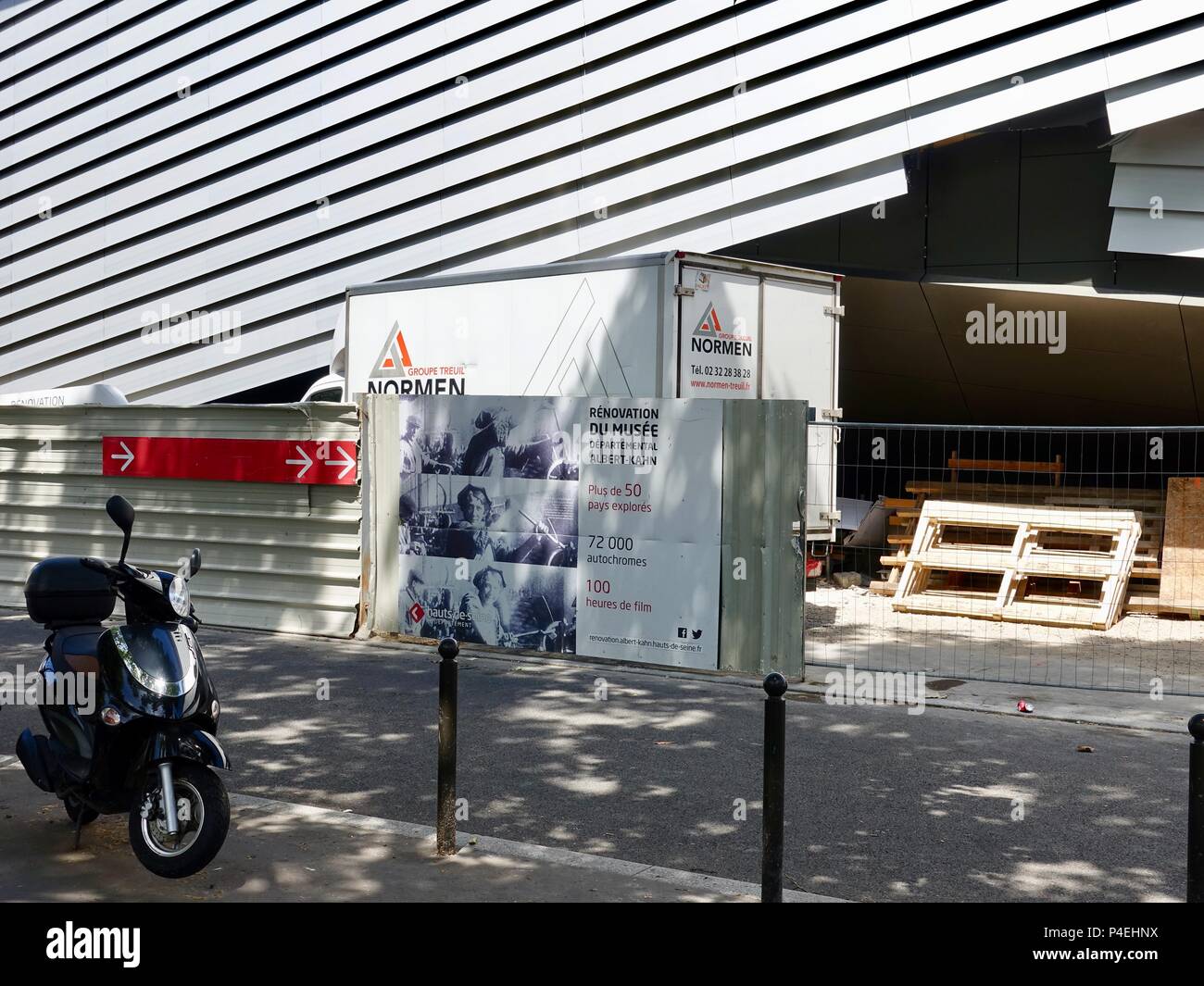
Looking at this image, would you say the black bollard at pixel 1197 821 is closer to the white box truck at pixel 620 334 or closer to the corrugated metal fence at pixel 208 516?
the white box truck at pixel 620 334

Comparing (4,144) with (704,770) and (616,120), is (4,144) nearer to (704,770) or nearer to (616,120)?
(616,120)

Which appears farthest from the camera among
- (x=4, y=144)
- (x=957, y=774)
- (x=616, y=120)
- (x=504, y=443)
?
(x=4, y=144)

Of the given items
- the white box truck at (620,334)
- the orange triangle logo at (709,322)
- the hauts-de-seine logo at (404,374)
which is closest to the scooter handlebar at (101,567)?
the white box truck at (620,334)

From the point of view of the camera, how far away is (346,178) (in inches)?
849

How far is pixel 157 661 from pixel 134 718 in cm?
24

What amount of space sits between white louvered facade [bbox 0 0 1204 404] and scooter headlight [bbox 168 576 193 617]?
502 inches

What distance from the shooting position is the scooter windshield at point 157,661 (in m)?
5.38

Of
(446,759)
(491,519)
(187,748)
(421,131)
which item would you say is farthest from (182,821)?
(421,131)

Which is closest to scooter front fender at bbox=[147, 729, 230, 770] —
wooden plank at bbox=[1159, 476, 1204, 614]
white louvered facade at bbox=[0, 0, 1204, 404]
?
wooden plank at bbox=[1159, 476, 1204, 614]

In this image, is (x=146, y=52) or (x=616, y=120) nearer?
(x=616, y=120)

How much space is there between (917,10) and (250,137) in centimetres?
1181

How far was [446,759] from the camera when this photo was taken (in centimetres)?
577

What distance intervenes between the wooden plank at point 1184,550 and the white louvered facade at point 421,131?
429 cm
